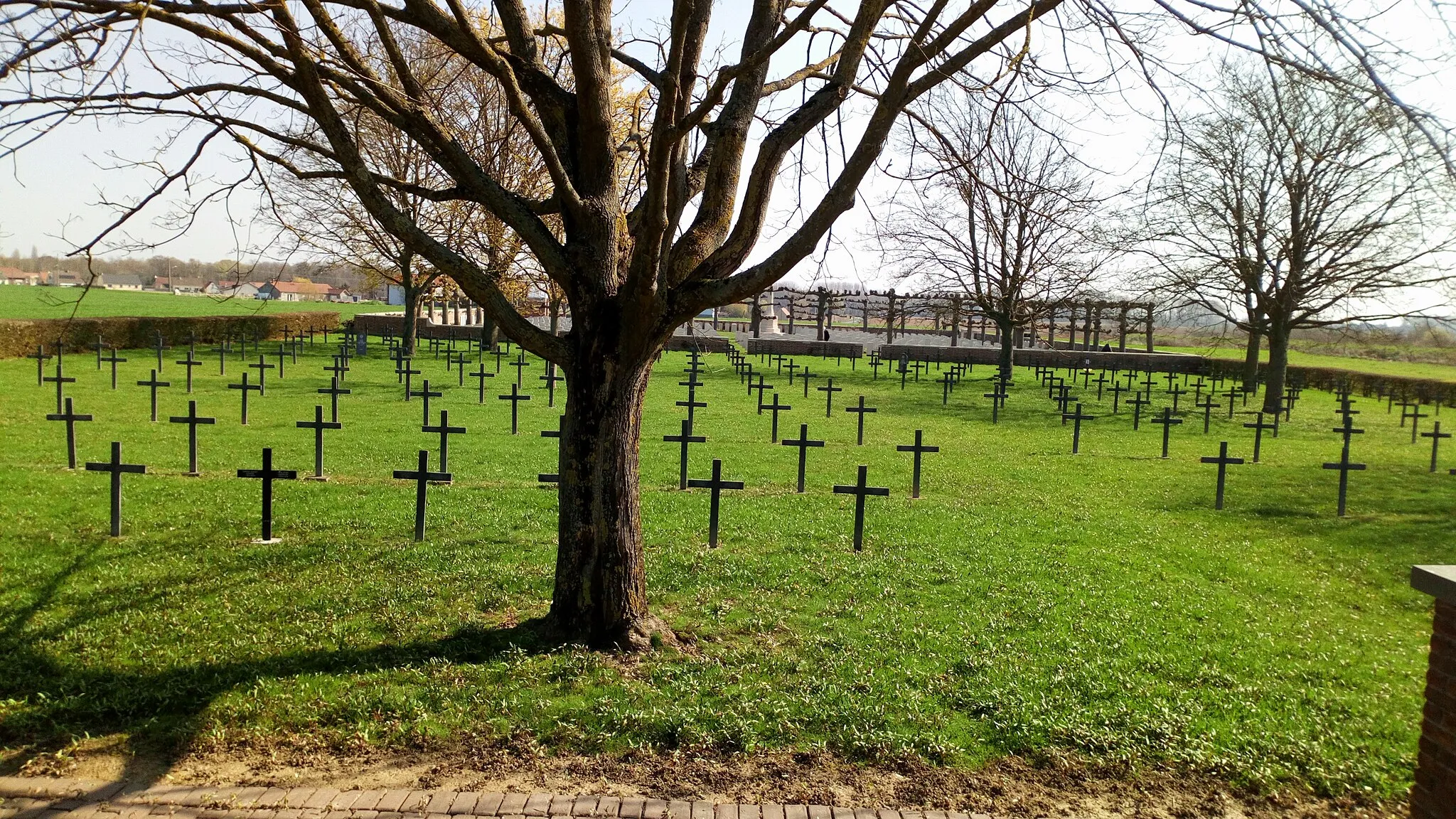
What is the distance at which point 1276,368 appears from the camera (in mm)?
25109

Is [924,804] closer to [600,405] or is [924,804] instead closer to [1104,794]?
[1104,794]

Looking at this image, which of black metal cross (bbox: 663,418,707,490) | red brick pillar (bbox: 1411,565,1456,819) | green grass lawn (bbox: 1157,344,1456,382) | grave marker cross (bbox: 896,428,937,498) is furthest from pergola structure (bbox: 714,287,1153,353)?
red brick pillar (bbox: 1411,565,1456,819)

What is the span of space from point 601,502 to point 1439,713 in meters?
4.01

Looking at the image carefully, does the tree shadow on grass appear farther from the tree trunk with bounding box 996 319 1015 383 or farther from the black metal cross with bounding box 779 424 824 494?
the tree trunk with bounding box 996 319 1015 383

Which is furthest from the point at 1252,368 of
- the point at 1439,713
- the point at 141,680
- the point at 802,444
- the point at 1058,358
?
the point at 141,680

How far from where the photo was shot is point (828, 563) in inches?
308

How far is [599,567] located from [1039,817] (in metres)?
2.75

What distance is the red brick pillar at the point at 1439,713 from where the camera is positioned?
3.29 meters

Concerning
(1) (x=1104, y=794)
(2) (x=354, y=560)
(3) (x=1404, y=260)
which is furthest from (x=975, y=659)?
(3) (x=1404, y=260)

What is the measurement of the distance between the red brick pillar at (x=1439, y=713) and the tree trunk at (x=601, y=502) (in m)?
3.70

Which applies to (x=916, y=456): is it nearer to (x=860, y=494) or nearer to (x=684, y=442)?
(x=684, y=442)

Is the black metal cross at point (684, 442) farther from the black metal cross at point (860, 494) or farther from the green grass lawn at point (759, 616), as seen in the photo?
the black metal cross at point (860, 494)

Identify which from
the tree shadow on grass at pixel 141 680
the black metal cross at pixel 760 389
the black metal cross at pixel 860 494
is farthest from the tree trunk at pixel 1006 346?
the tree shadow on grass at pixel 141 680

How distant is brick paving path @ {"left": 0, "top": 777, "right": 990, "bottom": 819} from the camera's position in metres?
3.58
